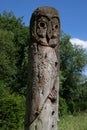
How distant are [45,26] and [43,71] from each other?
0.89 metres

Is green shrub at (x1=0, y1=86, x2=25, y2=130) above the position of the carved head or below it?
below

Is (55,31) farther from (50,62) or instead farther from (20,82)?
(20,82)

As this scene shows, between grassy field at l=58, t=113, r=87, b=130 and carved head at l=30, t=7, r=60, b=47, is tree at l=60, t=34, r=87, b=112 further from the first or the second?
carved head at l=30, t=7, r=60, b=47

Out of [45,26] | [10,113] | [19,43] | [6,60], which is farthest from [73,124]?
[19,43]

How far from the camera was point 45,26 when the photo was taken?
25.8 ft

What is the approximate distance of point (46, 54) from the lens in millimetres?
7676

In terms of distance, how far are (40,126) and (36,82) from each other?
80cm

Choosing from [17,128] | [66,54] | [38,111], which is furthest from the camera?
[66,54]

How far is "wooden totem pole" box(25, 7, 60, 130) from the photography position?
7527 mm

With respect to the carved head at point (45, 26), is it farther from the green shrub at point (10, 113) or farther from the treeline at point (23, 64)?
the treeline at point (23, 64)

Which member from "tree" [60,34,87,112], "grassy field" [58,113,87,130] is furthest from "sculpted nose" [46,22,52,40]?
"tree" [60,34,87,112]

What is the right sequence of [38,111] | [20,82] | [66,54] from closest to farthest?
[38,111] < [20,82] < [66,54]

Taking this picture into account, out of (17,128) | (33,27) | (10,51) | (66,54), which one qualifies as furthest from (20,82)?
(33,27)

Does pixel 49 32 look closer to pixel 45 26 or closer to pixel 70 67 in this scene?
pixel 45 26
